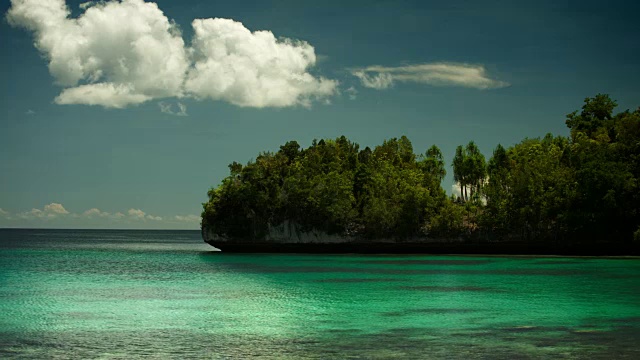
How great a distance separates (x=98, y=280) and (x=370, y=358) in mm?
33570

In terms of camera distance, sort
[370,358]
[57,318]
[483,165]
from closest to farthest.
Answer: [370,358] < [57,318] < [483,165]

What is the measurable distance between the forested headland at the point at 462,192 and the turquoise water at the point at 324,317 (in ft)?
99.3

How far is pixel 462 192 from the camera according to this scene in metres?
116

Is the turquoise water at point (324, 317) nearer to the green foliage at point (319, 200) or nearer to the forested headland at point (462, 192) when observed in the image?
the forested headland at point (462, 192)

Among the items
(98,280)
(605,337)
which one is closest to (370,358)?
(605,337)

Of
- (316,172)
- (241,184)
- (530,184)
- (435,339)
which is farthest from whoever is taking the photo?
(316,172)

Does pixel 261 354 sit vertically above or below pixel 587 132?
below

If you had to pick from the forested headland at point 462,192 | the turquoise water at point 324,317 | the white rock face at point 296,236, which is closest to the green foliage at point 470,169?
the forested headland at point 462,192

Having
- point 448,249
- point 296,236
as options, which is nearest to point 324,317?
point 448,249

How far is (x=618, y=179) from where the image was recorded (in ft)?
236

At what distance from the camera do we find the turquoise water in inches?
746

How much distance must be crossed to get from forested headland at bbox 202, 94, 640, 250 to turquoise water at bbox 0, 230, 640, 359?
99.3 feet

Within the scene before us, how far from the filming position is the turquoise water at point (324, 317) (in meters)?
18.9

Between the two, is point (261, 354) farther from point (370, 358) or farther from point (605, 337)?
point (605, 337)
